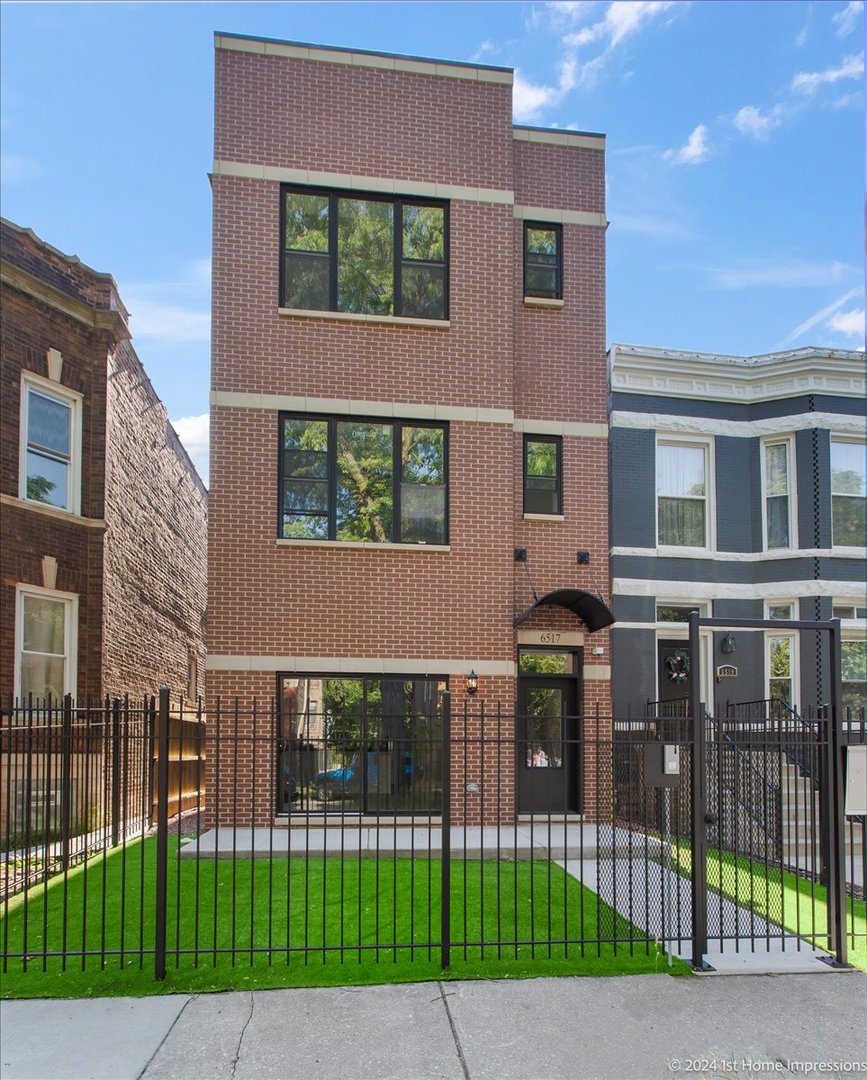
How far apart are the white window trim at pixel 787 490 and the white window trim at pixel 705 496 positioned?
87 centimetres

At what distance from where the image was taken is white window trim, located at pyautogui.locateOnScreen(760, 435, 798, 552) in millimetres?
14453

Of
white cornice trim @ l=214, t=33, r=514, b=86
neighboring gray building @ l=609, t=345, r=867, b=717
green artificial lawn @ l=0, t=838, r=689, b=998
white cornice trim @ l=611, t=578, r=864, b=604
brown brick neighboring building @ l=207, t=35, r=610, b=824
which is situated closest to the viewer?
green artificial lawn @ l=0, t=838, r=689, b=998

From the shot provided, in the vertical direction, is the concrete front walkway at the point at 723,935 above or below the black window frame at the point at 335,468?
below

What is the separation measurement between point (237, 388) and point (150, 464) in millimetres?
5009

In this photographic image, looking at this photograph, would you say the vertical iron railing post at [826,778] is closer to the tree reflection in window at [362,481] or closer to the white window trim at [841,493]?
the tree reflection in window at [362,481]

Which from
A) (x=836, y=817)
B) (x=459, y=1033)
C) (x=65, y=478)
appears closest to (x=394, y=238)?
(x=65, y=478)

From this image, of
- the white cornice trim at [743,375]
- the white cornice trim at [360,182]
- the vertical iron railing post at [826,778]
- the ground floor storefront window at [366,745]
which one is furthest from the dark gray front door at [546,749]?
the white cornice trim at [360,182]

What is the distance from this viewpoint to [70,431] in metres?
13.2

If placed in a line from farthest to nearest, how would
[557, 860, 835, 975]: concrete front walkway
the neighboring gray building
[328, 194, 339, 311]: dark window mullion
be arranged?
the neighboring gray building
[328, 194, 339, 311]: dark window mullion
[557, 860, 835, 975]: concrete front walkway

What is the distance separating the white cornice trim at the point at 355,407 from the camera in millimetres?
12656

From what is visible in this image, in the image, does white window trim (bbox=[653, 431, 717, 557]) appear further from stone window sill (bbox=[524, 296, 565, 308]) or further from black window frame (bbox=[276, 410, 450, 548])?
black window frame (bbox=[276, 410, 450, 548])

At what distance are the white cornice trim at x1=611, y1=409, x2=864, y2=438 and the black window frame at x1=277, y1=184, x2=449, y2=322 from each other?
368 centimetres

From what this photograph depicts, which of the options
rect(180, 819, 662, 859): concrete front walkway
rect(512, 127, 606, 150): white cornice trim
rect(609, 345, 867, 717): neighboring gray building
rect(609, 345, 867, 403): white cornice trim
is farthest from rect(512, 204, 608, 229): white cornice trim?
rect(180, 819, 662, 859): concrete front walkway

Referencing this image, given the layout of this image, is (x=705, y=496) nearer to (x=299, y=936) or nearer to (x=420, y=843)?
(x=420, y=843)
